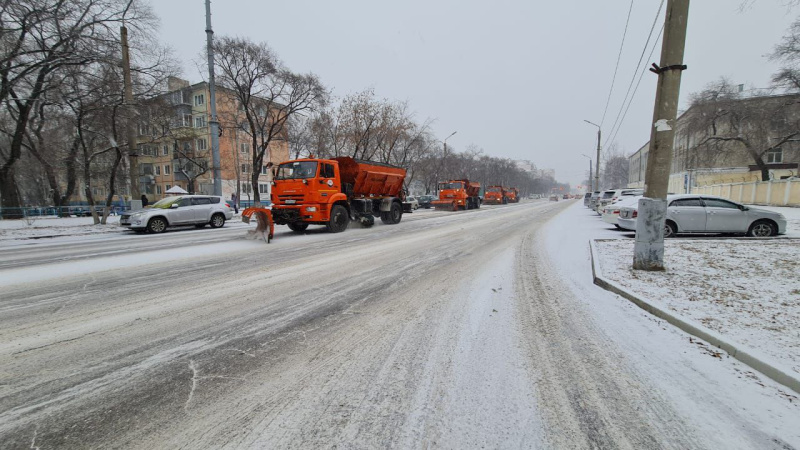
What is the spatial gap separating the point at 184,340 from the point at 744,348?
5186mm

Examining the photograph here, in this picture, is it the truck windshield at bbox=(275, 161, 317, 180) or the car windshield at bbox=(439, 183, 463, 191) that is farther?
the car windshield at bbox=(439, 183, 463, 191)

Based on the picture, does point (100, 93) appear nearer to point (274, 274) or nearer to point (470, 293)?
point (274, 274)

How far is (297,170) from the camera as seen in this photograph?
1223 cm

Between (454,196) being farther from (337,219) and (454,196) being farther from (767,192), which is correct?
(767,192)

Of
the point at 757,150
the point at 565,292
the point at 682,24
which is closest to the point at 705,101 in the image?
the point at 757,150

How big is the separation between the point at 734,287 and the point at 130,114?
23.4 metres

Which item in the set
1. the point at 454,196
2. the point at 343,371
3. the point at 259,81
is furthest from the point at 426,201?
the point at 343,371

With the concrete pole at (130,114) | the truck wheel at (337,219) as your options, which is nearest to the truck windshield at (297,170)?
the truck wheel at (337,219)

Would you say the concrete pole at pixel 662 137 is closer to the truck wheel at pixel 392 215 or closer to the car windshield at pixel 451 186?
the truck wheel at pixel 392 215

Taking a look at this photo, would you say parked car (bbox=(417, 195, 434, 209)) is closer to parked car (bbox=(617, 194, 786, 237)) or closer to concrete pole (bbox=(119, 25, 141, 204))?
concrete pole (bbox=(119, 25, 141, 204))

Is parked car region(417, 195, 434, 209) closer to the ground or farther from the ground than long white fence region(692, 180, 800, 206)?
closer to the ground

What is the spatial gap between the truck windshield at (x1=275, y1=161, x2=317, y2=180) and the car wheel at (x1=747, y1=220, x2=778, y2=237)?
13851 mm

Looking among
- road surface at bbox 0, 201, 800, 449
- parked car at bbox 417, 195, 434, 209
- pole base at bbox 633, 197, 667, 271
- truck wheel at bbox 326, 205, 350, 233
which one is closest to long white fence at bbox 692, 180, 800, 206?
parked car at bbox 417, 195, 434, 209

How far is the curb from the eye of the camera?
101 inches
